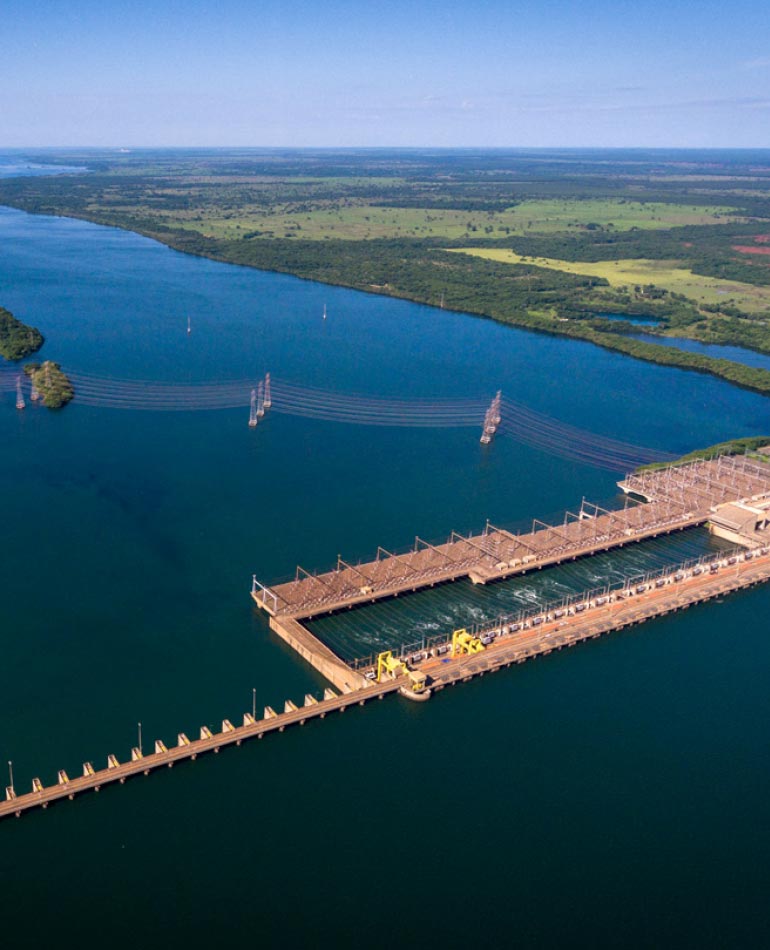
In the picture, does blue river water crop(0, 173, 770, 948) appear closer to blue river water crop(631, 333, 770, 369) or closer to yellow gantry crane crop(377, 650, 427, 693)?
yellow gantry crane crop(377, 650, 427, 693)

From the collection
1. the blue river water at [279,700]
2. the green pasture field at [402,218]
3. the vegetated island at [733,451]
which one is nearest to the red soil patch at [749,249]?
the green pasture field at [402,218]

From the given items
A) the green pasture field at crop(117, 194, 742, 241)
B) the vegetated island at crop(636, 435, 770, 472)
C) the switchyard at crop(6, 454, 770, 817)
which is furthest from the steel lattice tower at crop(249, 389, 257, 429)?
the green pasture field at crop(117, 194, 742, 241)

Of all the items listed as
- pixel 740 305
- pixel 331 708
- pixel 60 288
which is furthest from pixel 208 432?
pixel 740 305

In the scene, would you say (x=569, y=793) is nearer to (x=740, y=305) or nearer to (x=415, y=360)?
(x=415, y=360)

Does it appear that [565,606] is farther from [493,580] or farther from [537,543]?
[537,543]

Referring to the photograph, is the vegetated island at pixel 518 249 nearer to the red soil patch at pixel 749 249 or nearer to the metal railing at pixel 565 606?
the red soil patch at pixel 749 249
